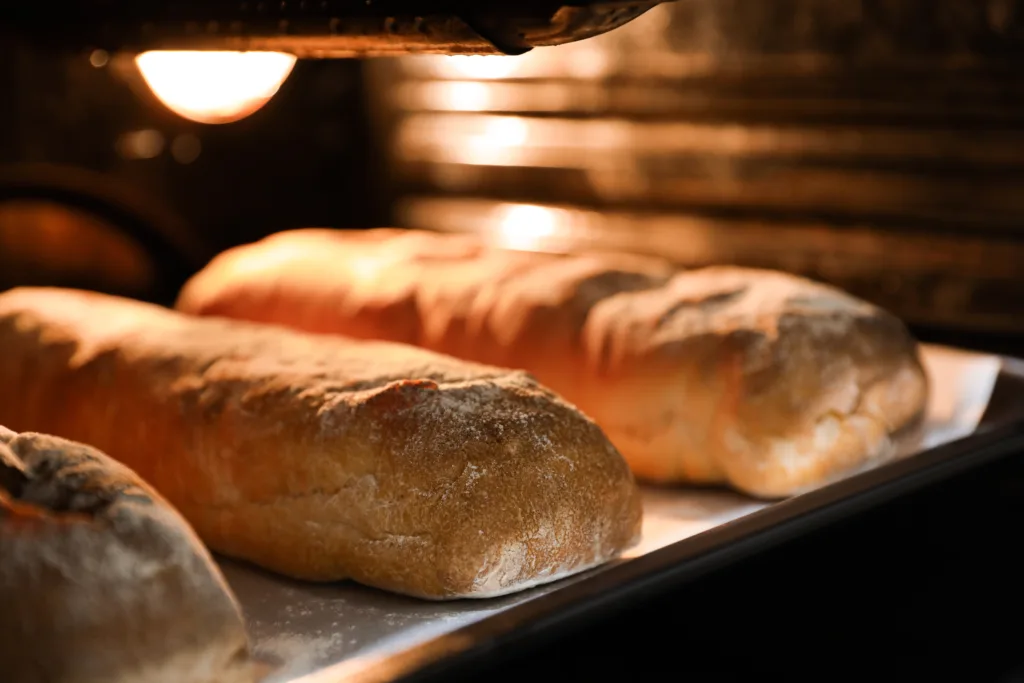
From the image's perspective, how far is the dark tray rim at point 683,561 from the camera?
881 millimetres

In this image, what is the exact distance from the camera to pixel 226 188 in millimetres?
2545

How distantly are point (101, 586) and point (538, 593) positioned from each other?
46cm

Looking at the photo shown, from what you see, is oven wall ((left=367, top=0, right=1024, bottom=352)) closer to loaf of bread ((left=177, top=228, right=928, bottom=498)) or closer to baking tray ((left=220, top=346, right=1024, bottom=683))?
loaf of bread ((left=177, top=228, right=928, bottom=498))

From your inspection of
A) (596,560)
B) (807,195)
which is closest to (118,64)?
(807,195)

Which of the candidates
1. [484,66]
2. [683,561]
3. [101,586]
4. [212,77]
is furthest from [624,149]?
[101,586]

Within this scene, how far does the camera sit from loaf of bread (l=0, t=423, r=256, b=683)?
801mm

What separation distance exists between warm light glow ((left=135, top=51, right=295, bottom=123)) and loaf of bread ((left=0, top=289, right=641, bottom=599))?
0.39m

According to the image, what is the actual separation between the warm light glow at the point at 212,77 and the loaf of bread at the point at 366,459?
1.29ft

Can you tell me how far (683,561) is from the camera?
104 centimetres

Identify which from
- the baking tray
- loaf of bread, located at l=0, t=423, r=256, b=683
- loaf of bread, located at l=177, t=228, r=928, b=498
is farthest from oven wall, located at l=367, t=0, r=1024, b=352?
loaf of bread, located at l=0, t=423, r=256, b=683

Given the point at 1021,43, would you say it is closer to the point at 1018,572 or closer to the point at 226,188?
the point at 1018,572


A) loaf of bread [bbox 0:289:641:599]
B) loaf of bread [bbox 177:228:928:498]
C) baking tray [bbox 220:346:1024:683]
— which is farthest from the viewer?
loaf of bread [bbox 177:228:928:498]

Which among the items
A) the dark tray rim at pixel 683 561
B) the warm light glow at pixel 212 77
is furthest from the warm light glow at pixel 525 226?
the dark tray rim at pixel 683 561

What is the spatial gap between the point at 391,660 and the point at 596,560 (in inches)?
14.6
